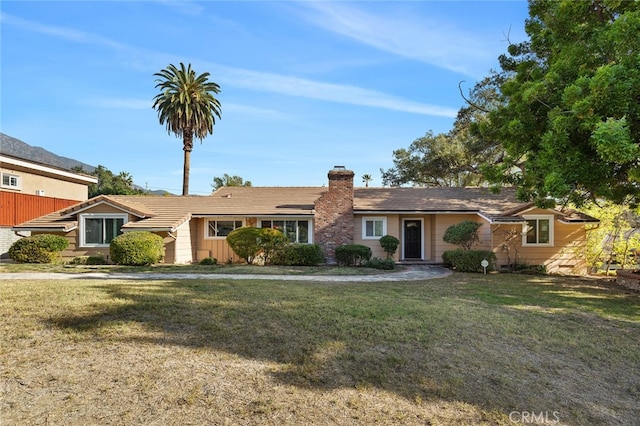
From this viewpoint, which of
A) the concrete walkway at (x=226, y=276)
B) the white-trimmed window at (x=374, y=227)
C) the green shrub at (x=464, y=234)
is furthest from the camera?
the white-trimmed window at (x=374, y=227)

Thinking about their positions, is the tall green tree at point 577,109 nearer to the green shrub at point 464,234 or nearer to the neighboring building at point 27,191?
the green shrub at point 464,234

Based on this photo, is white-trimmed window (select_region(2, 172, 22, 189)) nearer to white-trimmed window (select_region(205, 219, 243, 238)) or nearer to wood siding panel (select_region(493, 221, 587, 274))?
white-trimmed window (select_region(205, 219, 243, 238))

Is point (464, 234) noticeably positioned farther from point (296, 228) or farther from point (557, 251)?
point (296, 228)

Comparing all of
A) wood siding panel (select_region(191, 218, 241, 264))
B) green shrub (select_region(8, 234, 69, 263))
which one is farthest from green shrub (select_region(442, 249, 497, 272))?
green shrub (select_region(8, 234, 69, 263))

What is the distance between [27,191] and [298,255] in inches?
669

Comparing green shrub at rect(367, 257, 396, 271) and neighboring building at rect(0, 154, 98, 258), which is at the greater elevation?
neighboring building at rect(0, 154, 98, 258)

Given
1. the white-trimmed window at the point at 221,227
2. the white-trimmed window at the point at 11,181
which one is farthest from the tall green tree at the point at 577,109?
the white-trimmed window at the point at 11,181

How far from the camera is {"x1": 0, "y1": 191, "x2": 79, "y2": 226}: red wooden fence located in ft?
65.8

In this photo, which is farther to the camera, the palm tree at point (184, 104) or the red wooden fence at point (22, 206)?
the palm tree at point (184, 104)

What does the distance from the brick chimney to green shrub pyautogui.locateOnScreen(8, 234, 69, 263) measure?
11987 millimetres

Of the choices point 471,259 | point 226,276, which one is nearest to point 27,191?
point 226,276

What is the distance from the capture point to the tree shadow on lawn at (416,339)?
14.7 ft

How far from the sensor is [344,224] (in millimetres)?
18250

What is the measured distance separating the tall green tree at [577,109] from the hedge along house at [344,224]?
6.72 meters
